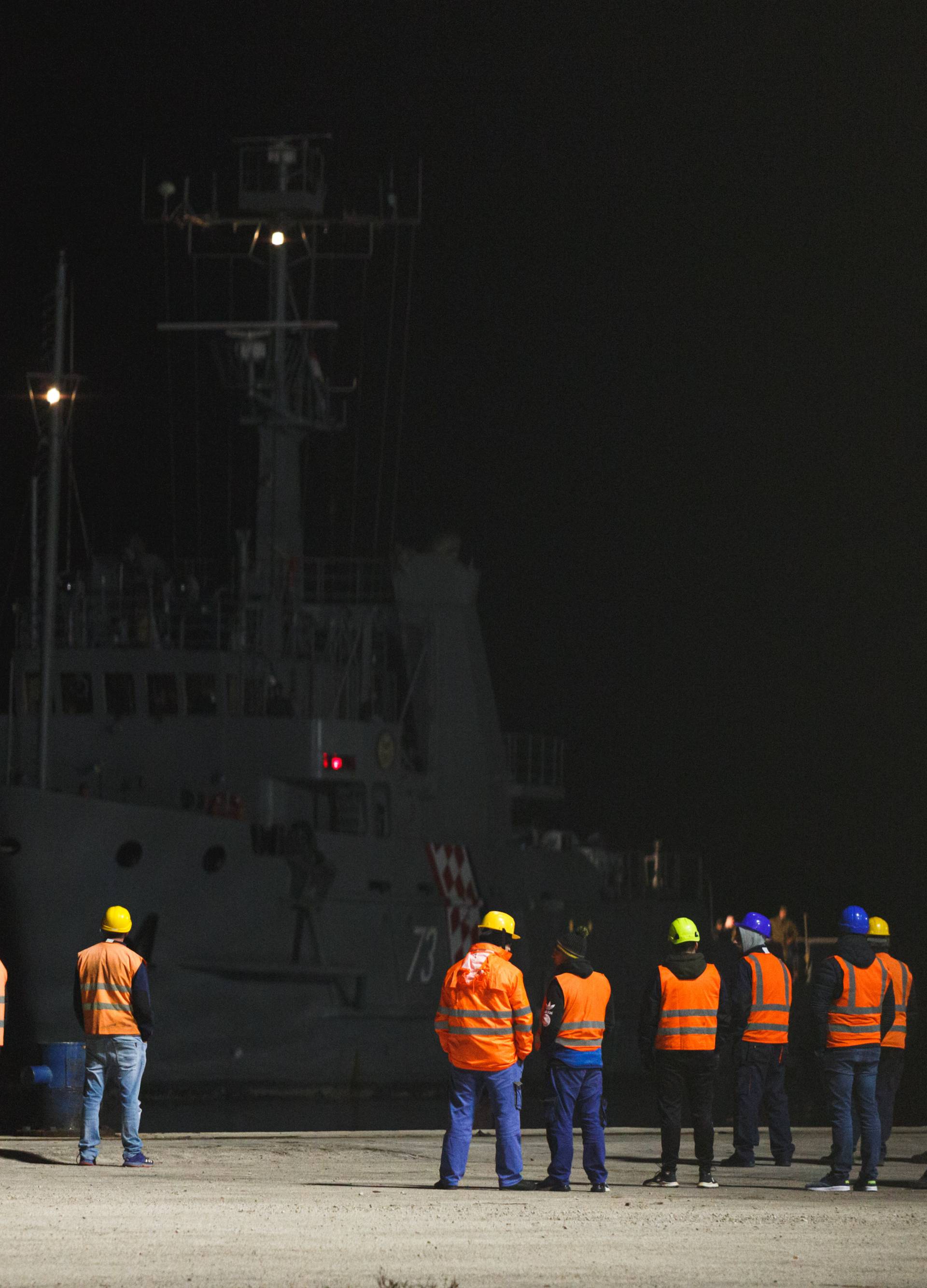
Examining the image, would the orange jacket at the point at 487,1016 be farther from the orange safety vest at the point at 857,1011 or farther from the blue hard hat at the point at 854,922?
the blue hard hat at the point at 854,922

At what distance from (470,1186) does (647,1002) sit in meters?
1.46

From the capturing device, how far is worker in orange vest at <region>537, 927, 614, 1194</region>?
11.5 m

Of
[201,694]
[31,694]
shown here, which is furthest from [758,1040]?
[31,694]

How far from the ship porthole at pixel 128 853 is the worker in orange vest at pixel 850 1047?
13.9 meters

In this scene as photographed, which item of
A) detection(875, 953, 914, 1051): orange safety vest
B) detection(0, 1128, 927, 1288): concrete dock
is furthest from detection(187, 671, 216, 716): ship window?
detection(875, 953, 914, 1051): orange safety vest

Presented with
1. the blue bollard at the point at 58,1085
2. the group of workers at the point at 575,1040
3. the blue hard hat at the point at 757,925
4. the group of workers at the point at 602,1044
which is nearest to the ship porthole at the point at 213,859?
the blue bollard at the point at 58,1085

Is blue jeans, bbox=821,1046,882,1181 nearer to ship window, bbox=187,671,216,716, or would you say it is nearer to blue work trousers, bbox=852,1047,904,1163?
blue work trousers, bbox=852,1047,904,1163

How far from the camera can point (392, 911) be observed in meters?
27.3

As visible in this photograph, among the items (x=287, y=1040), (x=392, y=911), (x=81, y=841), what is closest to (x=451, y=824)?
(x=392, y=911)

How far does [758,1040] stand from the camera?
44.6ft

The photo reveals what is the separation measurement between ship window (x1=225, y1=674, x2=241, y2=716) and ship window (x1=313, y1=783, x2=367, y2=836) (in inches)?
64.5

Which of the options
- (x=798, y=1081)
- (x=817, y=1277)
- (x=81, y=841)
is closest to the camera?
(x=817, y=1277)

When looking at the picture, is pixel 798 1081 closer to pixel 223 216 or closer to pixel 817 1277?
pixel 223 216

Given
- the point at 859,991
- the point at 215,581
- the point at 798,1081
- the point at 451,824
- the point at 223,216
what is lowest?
the point at 798,1081
